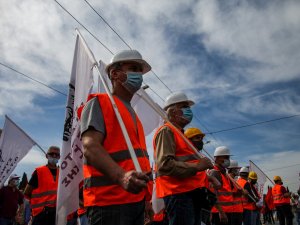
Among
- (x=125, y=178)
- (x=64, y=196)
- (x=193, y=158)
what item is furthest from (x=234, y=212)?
(x=125, y=178)

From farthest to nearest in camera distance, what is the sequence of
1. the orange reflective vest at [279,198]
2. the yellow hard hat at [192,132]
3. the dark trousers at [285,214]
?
the orange reflective vest at [279,198]
the dark trousers at [285,214]
the yellow hard hat at [192,132]

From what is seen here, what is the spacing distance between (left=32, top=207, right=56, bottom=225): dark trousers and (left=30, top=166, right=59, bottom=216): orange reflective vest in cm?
7

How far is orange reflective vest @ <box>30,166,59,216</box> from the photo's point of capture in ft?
20.0

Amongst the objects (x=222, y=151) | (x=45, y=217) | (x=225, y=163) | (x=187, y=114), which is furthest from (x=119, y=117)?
(x=222, y=151)

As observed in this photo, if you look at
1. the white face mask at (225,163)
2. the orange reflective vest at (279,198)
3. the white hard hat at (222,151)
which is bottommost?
the orange reflective vest at (279,198)

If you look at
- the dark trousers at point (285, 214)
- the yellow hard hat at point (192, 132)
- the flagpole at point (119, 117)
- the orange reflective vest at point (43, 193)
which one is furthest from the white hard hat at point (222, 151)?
the dark trousers at point (285, 214)

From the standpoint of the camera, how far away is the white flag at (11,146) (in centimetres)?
793

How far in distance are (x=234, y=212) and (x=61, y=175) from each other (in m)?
5.12

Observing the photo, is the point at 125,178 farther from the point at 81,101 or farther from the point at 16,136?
the point at 16,136

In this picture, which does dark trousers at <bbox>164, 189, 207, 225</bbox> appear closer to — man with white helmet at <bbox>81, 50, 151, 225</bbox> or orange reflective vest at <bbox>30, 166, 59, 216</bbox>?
man with white helmet at <bbox>81, 50, 151, 225</bbox>

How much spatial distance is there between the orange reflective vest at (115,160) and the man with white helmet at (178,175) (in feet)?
3.39

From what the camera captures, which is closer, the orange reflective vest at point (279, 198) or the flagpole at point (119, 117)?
the flagpole at point (119, 117)

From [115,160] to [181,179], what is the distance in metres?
1.51

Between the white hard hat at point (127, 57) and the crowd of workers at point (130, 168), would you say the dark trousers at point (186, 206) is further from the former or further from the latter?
the white hard hat at point (127, 57)
